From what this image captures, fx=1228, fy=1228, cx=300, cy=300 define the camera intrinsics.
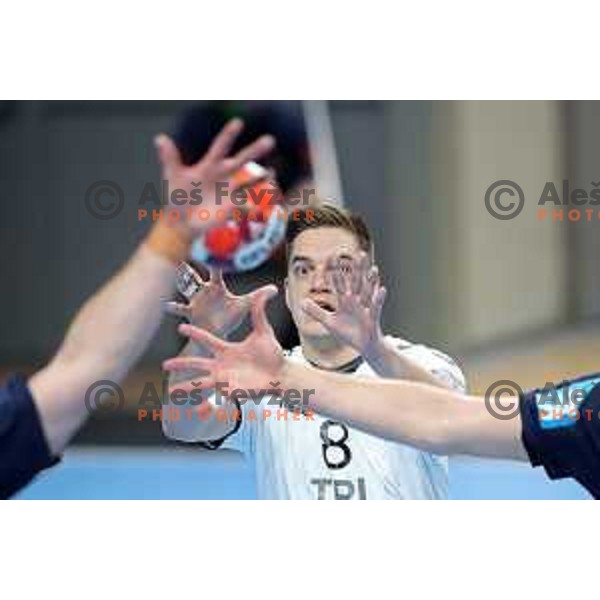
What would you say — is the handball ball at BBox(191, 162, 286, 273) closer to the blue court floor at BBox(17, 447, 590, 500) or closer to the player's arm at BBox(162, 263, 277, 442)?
the player's arm at BBox(162, 263, 277, 442)

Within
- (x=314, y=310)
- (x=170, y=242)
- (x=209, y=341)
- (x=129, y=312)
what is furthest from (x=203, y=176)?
(x=314, y=310)

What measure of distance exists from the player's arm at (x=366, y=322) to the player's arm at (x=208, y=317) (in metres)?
0.14

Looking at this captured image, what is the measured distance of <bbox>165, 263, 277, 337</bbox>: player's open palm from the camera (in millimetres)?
2551

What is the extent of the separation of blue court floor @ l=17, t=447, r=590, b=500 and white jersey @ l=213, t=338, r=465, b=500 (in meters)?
0.10

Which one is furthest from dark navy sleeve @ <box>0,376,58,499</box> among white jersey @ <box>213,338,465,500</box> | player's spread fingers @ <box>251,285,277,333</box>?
white jersey @ <box>213,338,465,500</box>

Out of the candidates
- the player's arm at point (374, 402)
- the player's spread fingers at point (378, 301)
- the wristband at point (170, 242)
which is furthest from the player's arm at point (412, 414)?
the wristband at point (170, 242)

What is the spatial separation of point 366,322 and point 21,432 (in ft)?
2.41

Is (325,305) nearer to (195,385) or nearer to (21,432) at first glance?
(195,385)

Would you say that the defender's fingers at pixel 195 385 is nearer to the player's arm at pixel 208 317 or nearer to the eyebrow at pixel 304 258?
the player's arm at pixel 208 317

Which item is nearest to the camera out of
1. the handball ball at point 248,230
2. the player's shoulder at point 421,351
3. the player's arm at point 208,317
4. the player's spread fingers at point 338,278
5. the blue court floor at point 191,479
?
the handball ball at point 248,230

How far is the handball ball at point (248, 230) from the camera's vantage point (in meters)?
2.42

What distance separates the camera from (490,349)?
331cm
